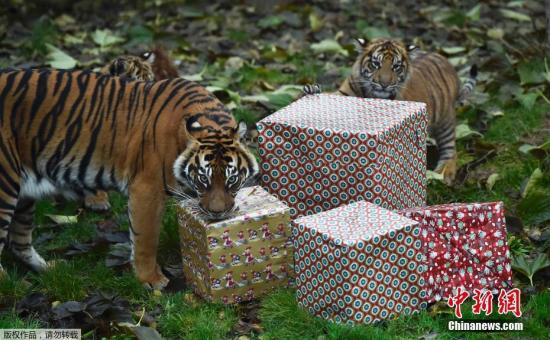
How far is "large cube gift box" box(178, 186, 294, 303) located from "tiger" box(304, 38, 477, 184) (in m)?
2.07

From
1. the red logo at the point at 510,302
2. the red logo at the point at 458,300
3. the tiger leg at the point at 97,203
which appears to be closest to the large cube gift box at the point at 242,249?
the red logo at the point at 458,300

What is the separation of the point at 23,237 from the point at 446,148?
317cm

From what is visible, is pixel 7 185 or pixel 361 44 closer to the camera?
pixel 7 185

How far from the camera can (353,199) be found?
518cm

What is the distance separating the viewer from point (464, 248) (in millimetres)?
4852

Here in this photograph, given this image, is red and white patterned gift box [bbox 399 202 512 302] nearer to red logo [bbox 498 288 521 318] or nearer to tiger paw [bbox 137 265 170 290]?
red logo [bbox 498 288 521 318]

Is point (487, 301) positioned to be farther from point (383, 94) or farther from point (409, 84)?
point (409, 84)

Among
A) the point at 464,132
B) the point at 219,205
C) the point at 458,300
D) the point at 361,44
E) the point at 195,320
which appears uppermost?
the point at 361,44

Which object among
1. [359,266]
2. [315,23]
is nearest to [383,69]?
[359,266]

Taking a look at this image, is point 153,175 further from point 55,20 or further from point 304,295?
point 55,20

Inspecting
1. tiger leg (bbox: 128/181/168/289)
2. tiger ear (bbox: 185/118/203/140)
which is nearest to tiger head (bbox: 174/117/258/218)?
tiger ear (bbox: 185/118/203/140)

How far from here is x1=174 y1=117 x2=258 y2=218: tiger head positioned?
4914mm

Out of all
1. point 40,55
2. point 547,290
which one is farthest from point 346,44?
point 547,290

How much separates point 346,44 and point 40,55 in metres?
3.20
